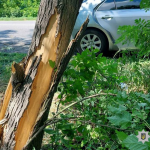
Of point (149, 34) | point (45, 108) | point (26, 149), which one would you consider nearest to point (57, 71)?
point (45, 108)

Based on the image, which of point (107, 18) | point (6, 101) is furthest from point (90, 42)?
point (6, 101)

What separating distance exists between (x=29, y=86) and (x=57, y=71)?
27cm

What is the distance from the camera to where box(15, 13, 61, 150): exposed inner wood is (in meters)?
2.04

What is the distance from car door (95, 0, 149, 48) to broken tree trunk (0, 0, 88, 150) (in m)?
4.27

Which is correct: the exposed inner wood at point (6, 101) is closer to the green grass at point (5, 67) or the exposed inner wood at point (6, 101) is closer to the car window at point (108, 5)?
the green grass at point (5, 67)

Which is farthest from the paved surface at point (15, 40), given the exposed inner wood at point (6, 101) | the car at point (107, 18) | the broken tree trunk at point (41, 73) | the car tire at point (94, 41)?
the broken tree trunk at point (41, 73)

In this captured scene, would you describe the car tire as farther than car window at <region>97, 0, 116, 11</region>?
Yes

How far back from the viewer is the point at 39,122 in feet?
6.49

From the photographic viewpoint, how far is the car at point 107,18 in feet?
20.2

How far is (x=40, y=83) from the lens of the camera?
6.73ft

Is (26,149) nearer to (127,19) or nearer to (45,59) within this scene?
(45,59)

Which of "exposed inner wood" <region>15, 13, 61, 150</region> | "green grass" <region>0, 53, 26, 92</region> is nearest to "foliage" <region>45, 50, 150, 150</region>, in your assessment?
"exposed inner wood" <region>15, 13, 61, 150</region>

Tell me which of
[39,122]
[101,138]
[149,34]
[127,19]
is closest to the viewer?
[39,122]

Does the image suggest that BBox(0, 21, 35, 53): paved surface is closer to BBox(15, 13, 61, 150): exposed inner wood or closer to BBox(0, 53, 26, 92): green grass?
BBox(0, 53, 26, 92): green grass
